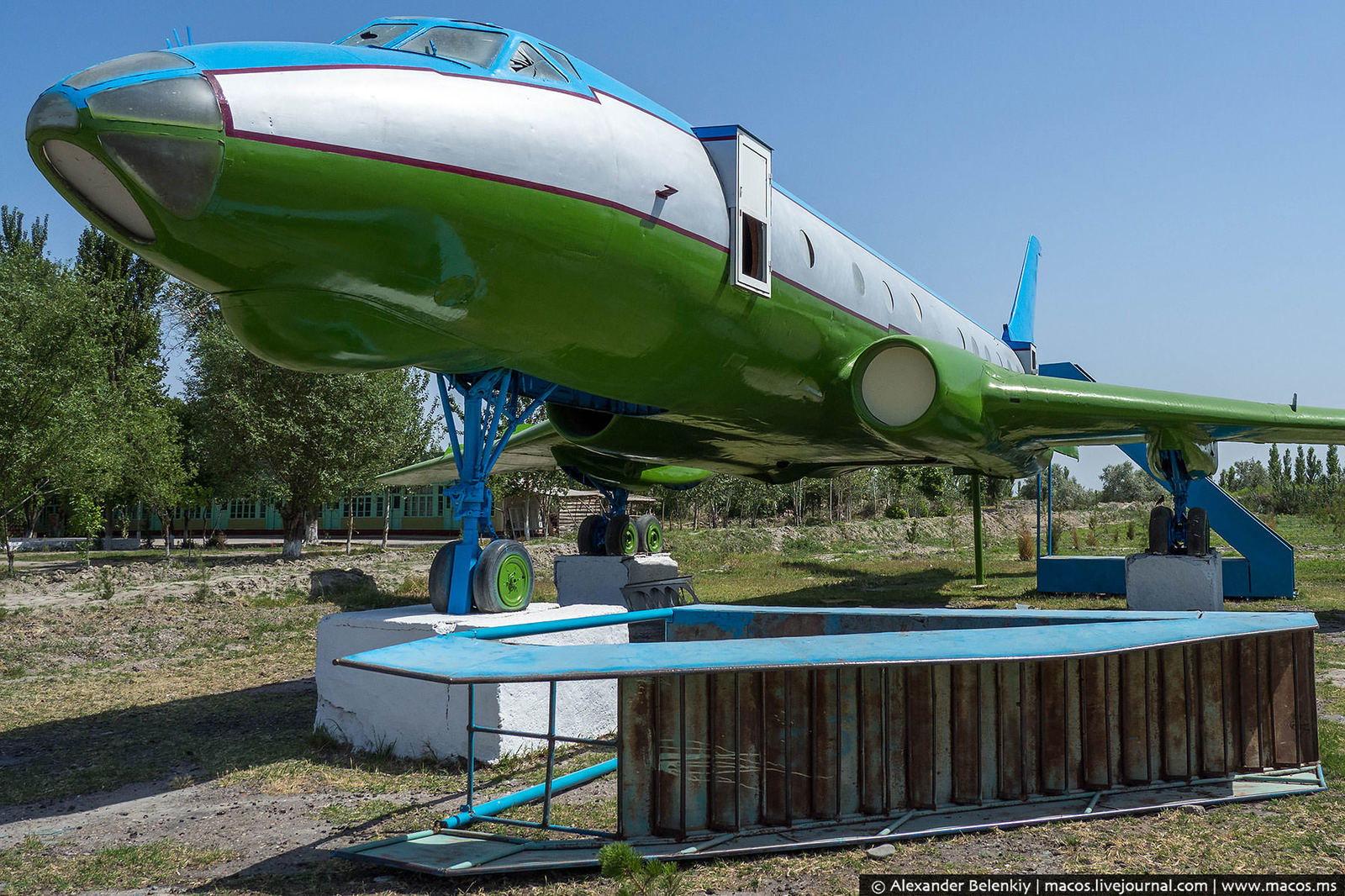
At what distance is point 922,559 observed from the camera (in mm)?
26578

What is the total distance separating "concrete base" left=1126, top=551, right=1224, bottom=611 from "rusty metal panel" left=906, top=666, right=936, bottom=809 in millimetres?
7766

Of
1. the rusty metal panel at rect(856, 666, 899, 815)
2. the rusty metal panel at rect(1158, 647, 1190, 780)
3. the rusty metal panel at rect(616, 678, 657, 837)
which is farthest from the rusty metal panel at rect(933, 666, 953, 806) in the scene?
the rusty metal panel at rect(616, 678, 657, 837)

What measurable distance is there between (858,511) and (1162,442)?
50.2 metres

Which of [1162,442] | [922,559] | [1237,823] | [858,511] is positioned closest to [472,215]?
[1237,823]

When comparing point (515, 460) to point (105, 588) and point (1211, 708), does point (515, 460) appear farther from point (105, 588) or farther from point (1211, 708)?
point (1211, 708)

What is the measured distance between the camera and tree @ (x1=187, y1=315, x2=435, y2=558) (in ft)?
92.7

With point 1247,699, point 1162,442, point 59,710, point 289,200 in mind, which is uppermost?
point 289,200

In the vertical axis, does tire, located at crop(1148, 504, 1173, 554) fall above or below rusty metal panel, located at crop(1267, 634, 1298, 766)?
above

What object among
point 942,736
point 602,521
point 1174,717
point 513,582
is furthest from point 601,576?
point 1174,717

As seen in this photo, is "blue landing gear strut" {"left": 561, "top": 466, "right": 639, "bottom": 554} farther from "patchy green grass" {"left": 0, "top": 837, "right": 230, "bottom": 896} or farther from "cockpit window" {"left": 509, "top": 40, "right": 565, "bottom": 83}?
"patchy green grass" {"left": 0, "top": 837, "right": 230, "bottom": 896}

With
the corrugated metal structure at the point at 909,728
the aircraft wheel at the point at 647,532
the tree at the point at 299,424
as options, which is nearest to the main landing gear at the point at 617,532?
the aircraft wheel at the point at 647,532

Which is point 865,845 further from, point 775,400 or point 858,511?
point 858,511

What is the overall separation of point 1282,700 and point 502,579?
5.26 metres

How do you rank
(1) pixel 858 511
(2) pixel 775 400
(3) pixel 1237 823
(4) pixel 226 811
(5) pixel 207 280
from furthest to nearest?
(1) pixel 858 511 → (2) pixel 775 400 → (4) pixel 226 811 → (5) pixel 207 280 → (3) pixel 1237 823
